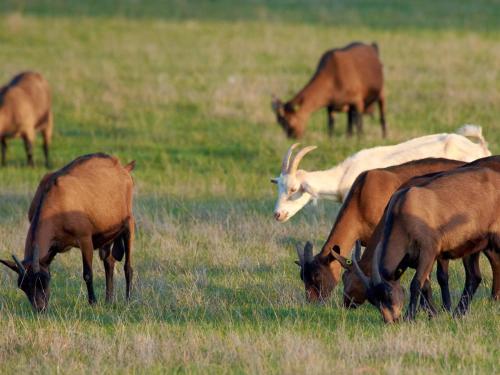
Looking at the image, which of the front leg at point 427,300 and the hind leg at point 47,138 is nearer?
the front leg at point 427,300

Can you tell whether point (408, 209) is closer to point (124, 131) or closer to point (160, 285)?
point (160, 285)

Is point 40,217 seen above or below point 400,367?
above

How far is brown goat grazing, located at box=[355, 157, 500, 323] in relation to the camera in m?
9.23

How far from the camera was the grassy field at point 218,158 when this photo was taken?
333 inches

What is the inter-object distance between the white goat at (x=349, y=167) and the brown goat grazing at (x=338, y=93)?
7.04 metres

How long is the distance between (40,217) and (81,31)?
75.5 ft

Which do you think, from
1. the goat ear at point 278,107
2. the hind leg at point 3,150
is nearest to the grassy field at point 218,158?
the hind leg at point 3,150

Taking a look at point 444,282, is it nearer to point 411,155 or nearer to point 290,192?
point 290,192

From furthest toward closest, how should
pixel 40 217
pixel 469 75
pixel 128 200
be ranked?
1. pixel 469 75
2. pixel 128 200
3. pixel 40 217

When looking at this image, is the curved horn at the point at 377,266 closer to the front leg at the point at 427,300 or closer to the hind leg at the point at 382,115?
the front leg at the point at 427,300

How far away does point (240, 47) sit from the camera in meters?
29.7

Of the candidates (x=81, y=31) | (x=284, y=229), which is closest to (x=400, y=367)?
(x=284, y=229)

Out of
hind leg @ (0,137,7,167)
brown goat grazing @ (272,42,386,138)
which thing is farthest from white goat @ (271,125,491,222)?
hind leg @ (0,137,7,167)

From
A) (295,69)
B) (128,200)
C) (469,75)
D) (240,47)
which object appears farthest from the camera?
(240,47)
